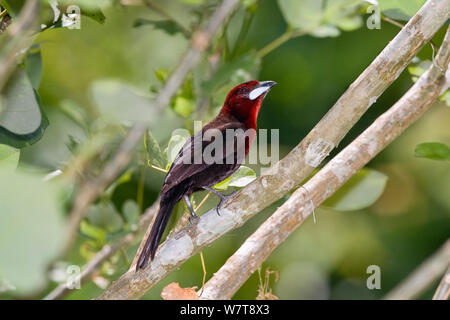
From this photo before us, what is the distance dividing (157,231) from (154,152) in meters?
0.29

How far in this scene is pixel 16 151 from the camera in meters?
1.47

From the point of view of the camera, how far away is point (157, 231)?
73.0 inches

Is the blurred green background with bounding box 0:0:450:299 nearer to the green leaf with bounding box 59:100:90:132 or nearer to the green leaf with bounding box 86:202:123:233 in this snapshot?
the green leaf with bounding box 86:202:123:233

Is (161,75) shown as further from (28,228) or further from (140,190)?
(28,228)

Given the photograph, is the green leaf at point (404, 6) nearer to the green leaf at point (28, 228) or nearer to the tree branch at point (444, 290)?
the tree branch at point (444, 290)

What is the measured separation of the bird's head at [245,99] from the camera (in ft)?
7.41

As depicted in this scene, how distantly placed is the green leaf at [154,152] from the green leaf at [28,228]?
4.52 feet

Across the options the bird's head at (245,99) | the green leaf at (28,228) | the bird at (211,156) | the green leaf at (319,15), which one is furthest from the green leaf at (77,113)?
the green leaf at (28,228)

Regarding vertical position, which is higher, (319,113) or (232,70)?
(232,70)

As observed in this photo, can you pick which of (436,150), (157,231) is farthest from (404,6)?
(157,231)

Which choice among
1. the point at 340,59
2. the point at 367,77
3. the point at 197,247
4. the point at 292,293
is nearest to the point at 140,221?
the point at 197,247

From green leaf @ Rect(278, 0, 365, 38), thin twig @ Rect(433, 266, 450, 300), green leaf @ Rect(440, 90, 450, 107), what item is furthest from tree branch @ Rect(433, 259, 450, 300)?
green leaf @ Rect(278, 0, 365, 38)
